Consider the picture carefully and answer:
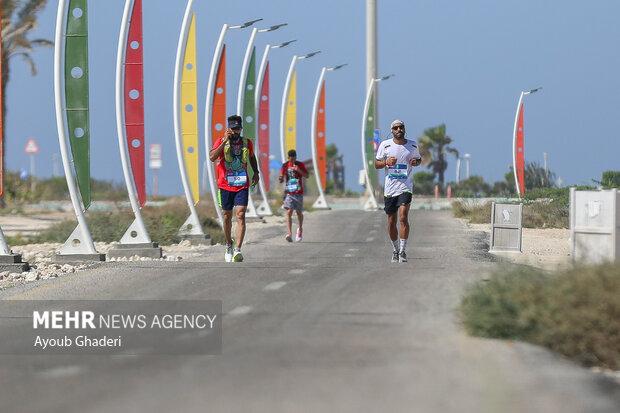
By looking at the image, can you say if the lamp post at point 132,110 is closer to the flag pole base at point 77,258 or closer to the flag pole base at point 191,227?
the flag pole base at point 77,258

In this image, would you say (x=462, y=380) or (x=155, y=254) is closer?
(x=462, y=380)

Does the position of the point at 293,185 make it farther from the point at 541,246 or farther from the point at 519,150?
the point at 519,150

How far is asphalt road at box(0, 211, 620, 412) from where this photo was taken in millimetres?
7930

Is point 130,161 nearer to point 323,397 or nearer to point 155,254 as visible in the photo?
point 155,254

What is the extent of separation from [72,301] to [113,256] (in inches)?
374

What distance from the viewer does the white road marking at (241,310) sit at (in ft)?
39.7

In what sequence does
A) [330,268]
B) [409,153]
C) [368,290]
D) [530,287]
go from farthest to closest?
[409,153]
[330,268]
[368,290]
[530,287]

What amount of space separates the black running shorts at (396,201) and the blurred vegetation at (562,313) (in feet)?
28.2

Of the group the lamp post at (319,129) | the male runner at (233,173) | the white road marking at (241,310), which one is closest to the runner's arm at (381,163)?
the male runner at (233,173)

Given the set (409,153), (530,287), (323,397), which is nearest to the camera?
(323,397)

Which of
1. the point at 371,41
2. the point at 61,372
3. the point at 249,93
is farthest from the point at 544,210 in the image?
the point at 371,41

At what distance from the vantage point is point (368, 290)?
13633mm

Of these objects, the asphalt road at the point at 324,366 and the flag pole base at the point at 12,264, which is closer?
the asphalt road at the point at 324,366

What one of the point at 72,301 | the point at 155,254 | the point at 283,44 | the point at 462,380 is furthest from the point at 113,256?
the point at 283,44
